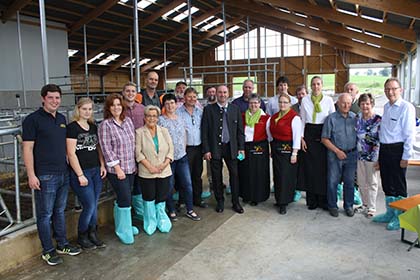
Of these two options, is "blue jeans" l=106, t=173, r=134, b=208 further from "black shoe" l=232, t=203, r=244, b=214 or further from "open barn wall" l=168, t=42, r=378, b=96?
"open barn wall" l=168, t=42, r=378, b=96

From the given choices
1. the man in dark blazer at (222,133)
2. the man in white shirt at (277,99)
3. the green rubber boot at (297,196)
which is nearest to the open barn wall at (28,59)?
the man in dark blazer at (222,133)

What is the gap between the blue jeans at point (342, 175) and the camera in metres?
3.84

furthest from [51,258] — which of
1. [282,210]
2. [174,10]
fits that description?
[174,10]

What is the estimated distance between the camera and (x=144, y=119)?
139 inches

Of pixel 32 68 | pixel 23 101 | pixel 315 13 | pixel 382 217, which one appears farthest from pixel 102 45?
pixel 382 217

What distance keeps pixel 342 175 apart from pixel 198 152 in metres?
1.59

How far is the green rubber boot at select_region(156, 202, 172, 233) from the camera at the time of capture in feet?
11.8

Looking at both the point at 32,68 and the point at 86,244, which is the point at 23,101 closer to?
the point at 32,68

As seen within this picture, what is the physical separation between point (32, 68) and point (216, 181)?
1039 cm

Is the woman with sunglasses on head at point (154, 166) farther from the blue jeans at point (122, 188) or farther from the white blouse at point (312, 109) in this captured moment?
the white blouse at point (312, 109)

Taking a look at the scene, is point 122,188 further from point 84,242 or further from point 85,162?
point 84,242

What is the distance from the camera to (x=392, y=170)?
3451 mm

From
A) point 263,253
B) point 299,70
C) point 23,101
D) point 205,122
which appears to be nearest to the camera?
point 263,253

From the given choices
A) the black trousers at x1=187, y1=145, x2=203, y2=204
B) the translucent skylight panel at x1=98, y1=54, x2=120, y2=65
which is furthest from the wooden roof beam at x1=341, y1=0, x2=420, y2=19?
the translucent skylight panel at x1=98, y1=54, x2=120, y2=65
